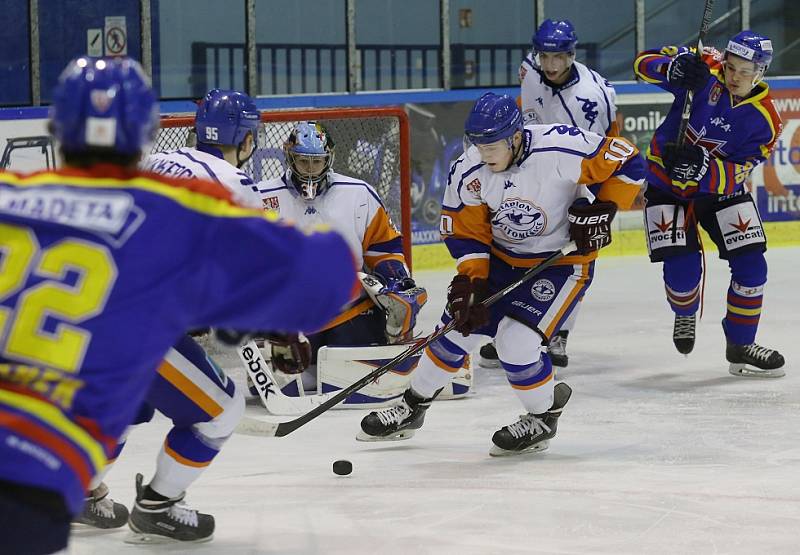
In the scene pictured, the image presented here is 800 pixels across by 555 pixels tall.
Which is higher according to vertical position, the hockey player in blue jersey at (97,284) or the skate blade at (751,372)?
the hockey player in blue jersey at (97,284)

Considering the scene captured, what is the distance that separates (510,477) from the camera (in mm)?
3465

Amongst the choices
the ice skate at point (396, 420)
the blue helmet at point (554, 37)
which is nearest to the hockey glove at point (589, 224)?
the ice skate at point (396, 420)

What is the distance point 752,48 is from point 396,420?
1776mm

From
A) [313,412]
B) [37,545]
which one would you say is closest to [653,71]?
[313,412]

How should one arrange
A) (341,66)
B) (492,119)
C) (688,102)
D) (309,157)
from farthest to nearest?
(341,66), (688,102), (309,157), (492,119)

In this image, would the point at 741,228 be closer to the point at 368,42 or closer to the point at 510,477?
the point at 510,477

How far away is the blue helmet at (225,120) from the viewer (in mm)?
3344

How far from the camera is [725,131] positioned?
4766mm

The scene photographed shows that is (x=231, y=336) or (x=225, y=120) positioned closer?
(x=231, y=336)

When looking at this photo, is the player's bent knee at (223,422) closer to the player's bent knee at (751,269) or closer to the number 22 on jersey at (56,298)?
the number 22 on jersey at (56,298)

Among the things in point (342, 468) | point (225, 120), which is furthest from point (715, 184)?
point (225, 120)

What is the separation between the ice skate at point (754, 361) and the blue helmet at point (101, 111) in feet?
11.4

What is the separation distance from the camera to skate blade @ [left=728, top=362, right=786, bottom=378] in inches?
187

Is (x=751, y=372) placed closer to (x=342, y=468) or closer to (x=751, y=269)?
(x=751, y=269)
